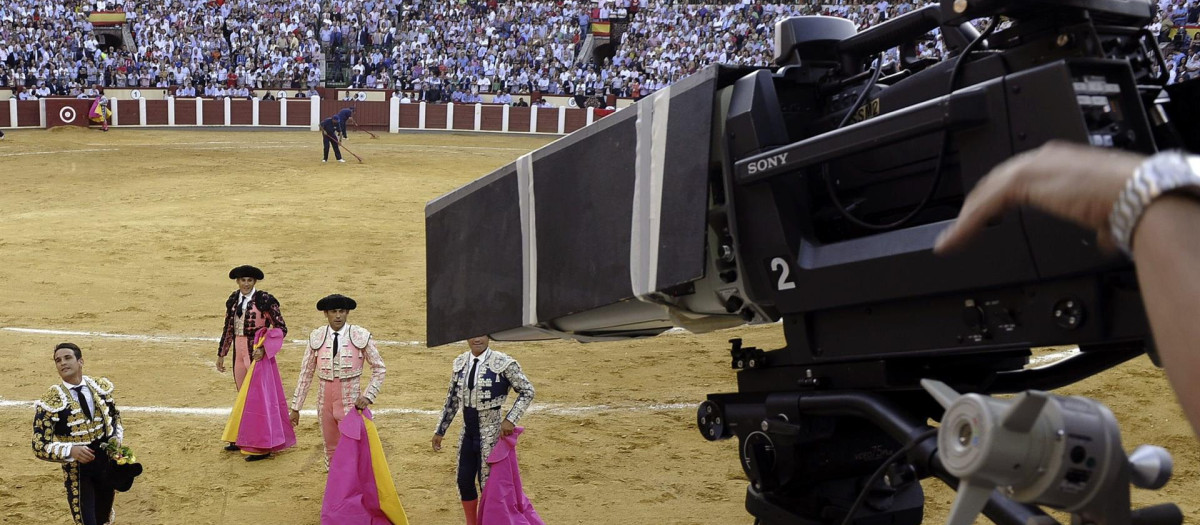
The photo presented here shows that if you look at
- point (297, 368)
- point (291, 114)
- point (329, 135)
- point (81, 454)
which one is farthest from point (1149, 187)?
point (291, 114)

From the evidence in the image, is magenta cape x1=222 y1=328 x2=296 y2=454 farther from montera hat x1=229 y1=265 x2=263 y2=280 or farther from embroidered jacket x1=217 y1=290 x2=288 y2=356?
montera hat x1=229 y1=265 x2=263 y2=280

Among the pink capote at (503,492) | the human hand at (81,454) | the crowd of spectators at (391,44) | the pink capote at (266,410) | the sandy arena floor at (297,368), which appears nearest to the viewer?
the human hand at (81,454)

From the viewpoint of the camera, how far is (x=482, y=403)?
7.12 metres

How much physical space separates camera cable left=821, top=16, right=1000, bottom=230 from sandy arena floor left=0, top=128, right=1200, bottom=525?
4.87 m

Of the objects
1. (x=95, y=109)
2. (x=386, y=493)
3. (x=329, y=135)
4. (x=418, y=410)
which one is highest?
(x=95, y=109)

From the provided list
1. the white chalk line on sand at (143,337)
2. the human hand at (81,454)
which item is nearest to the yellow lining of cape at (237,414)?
the human hand at (81,454)

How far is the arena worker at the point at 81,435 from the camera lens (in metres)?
6.71

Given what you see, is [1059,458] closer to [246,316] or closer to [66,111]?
[246,316]

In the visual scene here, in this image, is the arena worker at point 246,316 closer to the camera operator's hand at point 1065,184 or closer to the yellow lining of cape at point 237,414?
the yellow lining of cape at point 237,414

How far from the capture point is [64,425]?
673cm

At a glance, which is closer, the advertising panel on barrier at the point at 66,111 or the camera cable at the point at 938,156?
the camera cable at the point at 938,156

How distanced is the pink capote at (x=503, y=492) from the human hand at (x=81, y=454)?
2313 mm

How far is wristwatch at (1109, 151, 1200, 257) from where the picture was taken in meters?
1.02

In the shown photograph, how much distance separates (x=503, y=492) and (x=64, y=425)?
2621mm
